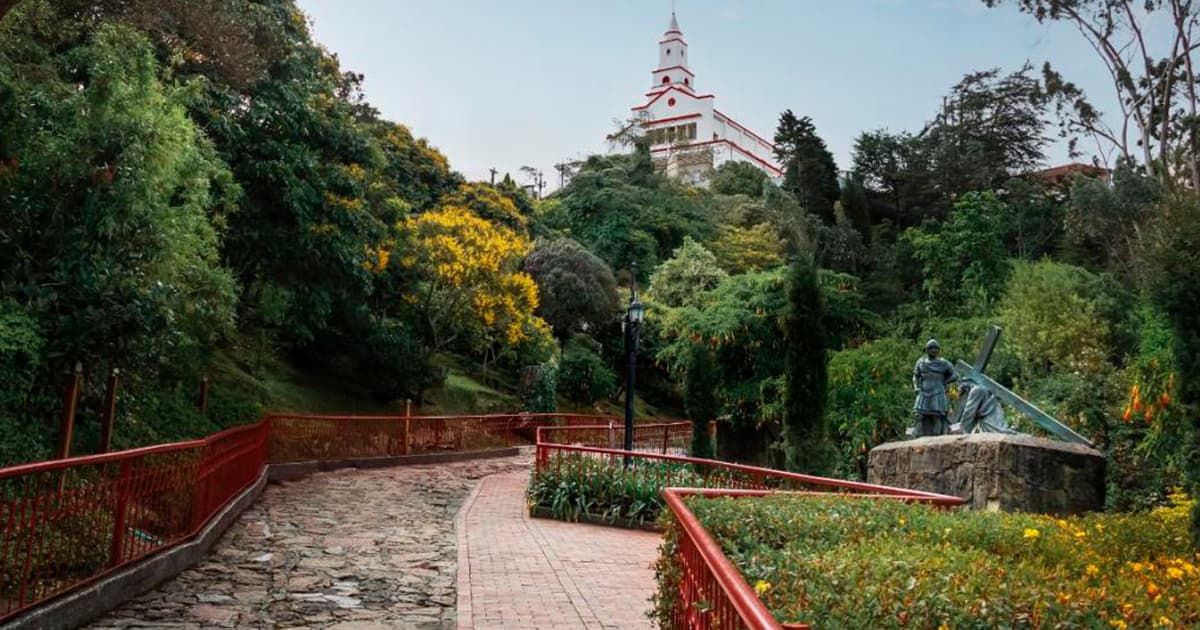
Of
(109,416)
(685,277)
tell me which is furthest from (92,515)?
(685,277)

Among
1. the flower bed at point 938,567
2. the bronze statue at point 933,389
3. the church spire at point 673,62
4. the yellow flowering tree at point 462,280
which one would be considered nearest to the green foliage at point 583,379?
the yellow flowering tree at point 462,280

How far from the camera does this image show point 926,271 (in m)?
34.8

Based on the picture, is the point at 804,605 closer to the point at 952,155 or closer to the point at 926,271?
the point at 926,271

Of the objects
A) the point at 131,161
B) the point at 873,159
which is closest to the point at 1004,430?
the point at 131,161

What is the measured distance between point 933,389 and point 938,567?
37.9 ft

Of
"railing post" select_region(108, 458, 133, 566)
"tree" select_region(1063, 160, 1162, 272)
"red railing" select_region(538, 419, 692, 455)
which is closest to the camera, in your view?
"railing post" select_region(108, 458, 133, 566)

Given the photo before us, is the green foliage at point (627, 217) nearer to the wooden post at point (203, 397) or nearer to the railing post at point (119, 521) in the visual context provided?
the wooden post at point (203, 397)

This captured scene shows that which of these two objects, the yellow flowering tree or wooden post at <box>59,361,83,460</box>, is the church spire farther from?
wooden post at <box>59,361,83,460</box>

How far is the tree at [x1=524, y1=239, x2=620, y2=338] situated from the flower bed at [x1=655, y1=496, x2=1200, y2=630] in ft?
93.8

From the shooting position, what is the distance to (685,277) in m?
38.6

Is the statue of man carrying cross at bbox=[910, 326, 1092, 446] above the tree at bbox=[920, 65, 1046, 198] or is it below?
below

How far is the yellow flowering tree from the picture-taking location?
27.5m

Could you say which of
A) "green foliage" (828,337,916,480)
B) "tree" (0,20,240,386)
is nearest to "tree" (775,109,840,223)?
"green foliage" (828,337,916,480)

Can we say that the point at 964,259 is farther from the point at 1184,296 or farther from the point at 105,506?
the point at 105,506
